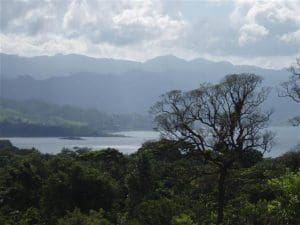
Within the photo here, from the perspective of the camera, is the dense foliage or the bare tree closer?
the dense foliage

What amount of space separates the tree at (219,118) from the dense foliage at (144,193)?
977mm

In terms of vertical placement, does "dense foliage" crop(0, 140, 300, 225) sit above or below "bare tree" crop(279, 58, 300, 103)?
below

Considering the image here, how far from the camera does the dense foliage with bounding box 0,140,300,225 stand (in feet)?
61.8

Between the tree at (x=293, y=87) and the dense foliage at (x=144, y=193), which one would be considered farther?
the tree at (x=293, y=87)

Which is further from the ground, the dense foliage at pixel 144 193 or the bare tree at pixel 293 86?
the bare tree at pixel 293 86

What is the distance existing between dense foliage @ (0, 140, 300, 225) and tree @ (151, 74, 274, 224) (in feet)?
3.20

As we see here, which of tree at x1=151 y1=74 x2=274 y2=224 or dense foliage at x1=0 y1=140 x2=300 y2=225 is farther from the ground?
tree at x1=151 y1=74 x2=274 y2=224

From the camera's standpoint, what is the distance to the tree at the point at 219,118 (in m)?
26.5

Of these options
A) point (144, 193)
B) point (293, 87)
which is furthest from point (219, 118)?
point (144, 193)

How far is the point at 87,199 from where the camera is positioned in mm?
32156

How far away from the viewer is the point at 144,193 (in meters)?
39.5

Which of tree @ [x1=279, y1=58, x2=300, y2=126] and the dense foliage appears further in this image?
tree @ [x1=279, y1=58, x2=300, y2=126]

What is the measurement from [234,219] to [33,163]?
22264mm

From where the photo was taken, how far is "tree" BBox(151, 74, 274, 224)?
26.5 metres
